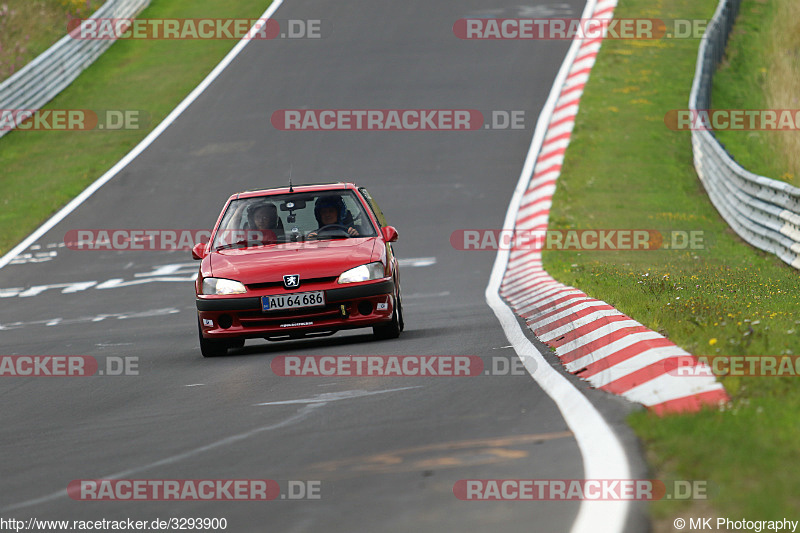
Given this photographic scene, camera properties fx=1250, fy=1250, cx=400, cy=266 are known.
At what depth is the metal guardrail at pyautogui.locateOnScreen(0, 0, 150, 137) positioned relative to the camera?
28.3 m

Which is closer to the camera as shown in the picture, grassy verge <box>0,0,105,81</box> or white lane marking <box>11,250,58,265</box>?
white lane marking <box>11,250,58,265</box>

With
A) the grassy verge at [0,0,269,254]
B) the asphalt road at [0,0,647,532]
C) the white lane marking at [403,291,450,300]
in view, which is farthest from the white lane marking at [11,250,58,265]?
the white lane marking at [403,291,450,300]

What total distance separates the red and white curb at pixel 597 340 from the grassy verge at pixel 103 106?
369 inches

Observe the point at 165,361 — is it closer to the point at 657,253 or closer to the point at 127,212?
the point at 657,253

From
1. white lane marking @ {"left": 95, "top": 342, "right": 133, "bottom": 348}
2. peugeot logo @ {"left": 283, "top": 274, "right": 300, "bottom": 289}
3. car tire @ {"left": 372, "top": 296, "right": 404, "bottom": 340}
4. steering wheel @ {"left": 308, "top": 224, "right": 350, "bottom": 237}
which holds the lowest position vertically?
white lane marking @ {"left": 95, "top": 342, "right": 133, "bottom": 348}

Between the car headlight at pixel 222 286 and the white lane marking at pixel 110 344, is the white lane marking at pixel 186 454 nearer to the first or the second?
the car headlight at pixel 222 286

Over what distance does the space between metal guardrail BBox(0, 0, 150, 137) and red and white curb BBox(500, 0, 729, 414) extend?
12.8 metres

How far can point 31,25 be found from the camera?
3359 centimetres

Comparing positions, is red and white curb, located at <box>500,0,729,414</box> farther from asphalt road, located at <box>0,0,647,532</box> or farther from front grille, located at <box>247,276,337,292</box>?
front grille, located at <box>247,276,337,292</box>

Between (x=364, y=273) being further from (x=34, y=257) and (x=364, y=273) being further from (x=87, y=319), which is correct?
(x=34, y=257)

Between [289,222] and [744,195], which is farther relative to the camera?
[744,195]

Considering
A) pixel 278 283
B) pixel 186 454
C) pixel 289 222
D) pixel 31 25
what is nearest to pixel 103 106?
pixel 31 25

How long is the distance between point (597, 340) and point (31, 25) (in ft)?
90.6

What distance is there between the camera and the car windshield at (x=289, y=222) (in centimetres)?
1245
